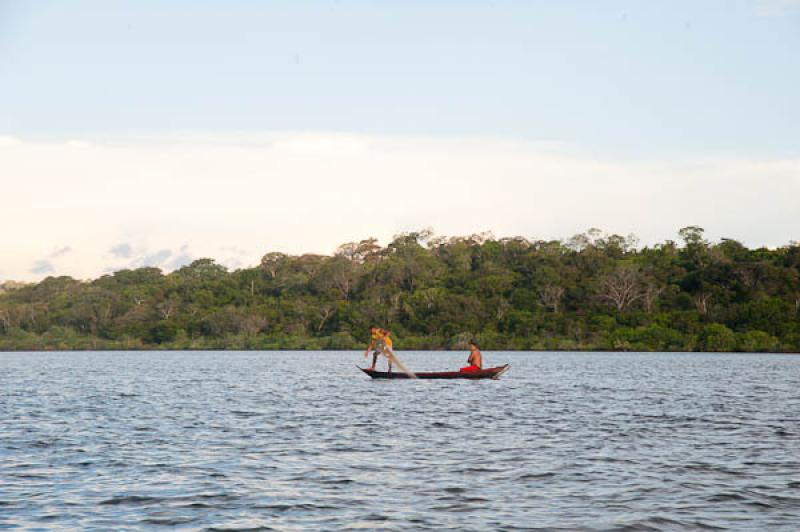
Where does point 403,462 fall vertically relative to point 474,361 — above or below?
below

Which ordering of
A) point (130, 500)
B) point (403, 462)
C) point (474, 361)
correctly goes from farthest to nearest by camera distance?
point (474, 361) < point (403, 462) < point (130, 500)

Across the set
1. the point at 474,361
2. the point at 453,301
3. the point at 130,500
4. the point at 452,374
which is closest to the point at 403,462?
the point at 130,500

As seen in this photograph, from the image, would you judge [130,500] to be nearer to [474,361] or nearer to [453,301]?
[474,361]

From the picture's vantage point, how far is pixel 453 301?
138m

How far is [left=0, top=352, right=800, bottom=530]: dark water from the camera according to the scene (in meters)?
16.1

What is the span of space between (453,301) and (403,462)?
117 metres

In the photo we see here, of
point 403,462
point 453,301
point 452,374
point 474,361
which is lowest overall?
point 403,462

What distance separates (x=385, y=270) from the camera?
160 metres

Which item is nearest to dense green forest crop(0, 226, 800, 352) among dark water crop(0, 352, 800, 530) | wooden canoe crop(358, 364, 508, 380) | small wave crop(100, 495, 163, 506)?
wooden canoe crop(358, 364, 508, 380)

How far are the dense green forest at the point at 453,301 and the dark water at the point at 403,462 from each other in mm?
82616

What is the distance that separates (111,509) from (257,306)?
456 ft

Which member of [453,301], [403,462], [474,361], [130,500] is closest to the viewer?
[130,500]

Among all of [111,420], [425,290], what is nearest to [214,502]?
[111,420]

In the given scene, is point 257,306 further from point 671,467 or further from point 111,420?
Result: point 671,467
